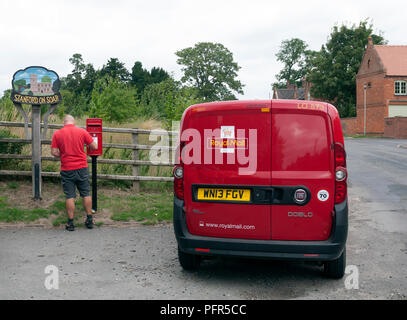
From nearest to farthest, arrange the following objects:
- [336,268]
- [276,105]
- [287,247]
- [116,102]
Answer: [287,247] < [276,105] < [336,268] < [116,102]

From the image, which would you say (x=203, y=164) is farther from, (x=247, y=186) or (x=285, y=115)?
(x=285, y=115)

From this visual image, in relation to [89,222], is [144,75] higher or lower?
higher

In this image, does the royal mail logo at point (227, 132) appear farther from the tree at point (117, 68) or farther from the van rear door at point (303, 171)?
the tree at point (117, 68)

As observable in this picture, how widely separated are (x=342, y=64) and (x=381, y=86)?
11370mm

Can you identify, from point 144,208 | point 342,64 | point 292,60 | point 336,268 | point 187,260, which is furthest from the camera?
point 292,60

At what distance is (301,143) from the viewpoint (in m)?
4.95

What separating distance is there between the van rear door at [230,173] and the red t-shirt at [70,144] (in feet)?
10.6

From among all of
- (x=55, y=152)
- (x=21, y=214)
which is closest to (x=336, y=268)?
(x=55, y=152)

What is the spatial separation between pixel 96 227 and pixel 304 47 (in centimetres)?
9515

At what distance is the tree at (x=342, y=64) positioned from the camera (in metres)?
62.9

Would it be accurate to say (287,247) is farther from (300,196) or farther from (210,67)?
(210,67)

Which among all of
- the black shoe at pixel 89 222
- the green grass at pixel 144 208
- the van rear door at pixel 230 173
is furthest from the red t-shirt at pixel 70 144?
the van rear door at pixel 230 173

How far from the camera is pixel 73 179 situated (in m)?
8.00

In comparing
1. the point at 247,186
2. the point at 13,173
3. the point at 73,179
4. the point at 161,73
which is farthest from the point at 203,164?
the point at 161,73
